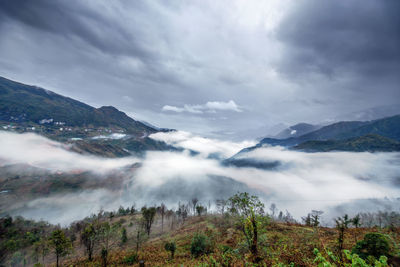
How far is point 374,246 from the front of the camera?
19062 millimetres

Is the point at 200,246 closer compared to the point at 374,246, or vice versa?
the point at 374,246

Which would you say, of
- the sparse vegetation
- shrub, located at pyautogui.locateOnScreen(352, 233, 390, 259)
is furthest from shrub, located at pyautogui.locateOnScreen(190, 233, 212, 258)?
shrub, located at pyautogui.locateOnScreen(352, 233, 390, 259)

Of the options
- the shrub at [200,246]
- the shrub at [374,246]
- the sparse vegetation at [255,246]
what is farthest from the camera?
the shrub at [200,246]

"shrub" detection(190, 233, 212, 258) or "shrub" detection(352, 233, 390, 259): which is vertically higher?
"shrub" detection(352, 233, 390, 259)

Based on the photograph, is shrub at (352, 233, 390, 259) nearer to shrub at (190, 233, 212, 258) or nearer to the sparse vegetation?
the sparse vegetation

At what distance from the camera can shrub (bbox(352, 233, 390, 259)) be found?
18391 mm

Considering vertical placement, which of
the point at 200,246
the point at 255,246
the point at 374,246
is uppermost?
the point at 255,246

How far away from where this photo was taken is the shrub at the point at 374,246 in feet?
60.3

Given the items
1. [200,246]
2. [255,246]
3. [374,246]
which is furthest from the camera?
[200,246]

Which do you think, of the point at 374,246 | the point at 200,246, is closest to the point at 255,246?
the point at 374,246

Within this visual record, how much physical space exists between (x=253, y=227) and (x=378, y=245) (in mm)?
15258

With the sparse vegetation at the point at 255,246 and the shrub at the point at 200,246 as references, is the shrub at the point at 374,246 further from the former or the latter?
the shrub at the point at 200,246

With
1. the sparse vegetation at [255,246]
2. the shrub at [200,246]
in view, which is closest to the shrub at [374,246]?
the sparse vegetation at [255,246]

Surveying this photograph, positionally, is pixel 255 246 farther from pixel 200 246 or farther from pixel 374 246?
pixel 200 246
